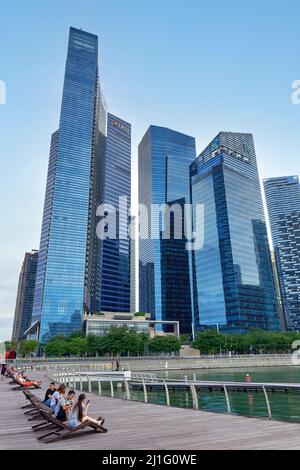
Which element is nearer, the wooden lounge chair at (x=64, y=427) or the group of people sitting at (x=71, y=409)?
the wooden lounge chair at (x=64, y=427)

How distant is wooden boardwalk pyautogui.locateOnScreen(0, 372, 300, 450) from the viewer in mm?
7684

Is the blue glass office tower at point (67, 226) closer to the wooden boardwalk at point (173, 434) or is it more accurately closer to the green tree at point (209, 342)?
the green tree at point (209, 342)

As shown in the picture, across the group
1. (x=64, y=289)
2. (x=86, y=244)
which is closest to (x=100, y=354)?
(x=64, y=289)

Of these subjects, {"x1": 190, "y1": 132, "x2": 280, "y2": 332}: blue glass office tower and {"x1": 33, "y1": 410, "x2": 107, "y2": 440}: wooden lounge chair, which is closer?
{"x1": 33, "y1": 410, "x2": 107, "y2": 440}: wooden lounge chair

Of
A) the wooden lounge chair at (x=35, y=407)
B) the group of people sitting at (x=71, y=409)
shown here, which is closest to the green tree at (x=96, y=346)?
the wooden lounge chair at (x=35, y=407)

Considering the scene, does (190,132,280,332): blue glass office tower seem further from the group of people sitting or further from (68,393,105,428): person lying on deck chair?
(68,393,105,428): person lying on deck chair

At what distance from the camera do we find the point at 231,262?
17562 cm

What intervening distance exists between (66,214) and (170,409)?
558 feet

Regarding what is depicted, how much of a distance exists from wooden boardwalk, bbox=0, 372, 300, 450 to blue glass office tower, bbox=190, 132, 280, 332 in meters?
167

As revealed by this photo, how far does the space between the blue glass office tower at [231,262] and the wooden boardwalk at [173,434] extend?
546ft

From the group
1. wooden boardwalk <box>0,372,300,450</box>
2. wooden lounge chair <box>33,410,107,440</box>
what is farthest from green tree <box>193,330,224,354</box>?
wooden lounge chair <box>33,410,107,440</box>

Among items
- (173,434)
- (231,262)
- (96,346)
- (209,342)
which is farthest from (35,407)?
(231,262)

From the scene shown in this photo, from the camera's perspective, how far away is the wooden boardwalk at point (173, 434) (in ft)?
25.2
